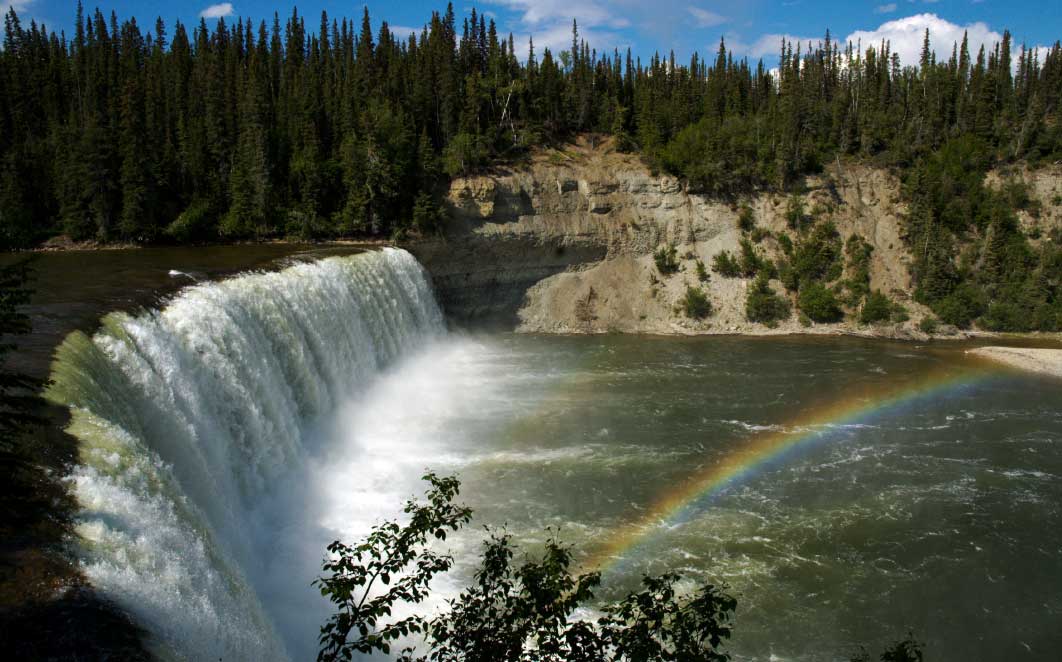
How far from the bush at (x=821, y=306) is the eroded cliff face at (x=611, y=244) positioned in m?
0.68

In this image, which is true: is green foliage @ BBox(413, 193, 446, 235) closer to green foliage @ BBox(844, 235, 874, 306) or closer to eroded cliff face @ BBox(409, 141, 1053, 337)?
eroded cliff face @ BBox(409, 141, 1053, 337)

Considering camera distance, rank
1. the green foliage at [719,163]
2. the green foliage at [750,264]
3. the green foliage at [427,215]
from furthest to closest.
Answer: the green foliage at [719,163]
the green foliage at [750,264]
the green foliage at [427,215]

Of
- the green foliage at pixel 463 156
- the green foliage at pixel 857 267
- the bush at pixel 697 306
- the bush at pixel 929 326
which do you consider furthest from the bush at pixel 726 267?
the green foliage at pixel 463 156

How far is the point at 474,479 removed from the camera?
63.8ft

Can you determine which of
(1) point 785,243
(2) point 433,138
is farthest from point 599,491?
(2) point 433,138

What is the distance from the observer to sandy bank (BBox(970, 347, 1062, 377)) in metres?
32.7

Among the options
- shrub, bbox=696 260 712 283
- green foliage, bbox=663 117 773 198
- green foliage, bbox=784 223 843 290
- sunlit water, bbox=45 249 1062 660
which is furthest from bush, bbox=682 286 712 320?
sunlit water, bbox=45 249 1062 660

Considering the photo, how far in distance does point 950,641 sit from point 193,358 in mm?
16686

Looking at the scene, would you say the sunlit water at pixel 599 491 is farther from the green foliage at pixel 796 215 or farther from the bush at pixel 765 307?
the green foliage at pixel 796 215

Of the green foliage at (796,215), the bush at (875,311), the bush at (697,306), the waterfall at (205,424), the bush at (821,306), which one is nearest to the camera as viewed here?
the waterfall at (205,424)

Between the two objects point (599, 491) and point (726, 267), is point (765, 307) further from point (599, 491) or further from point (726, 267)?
point (599, 491)

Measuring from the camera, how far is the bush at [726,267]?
145 feet

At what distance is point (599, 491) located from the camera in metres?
19.0

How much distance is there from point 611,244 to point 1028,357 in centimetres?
2302
